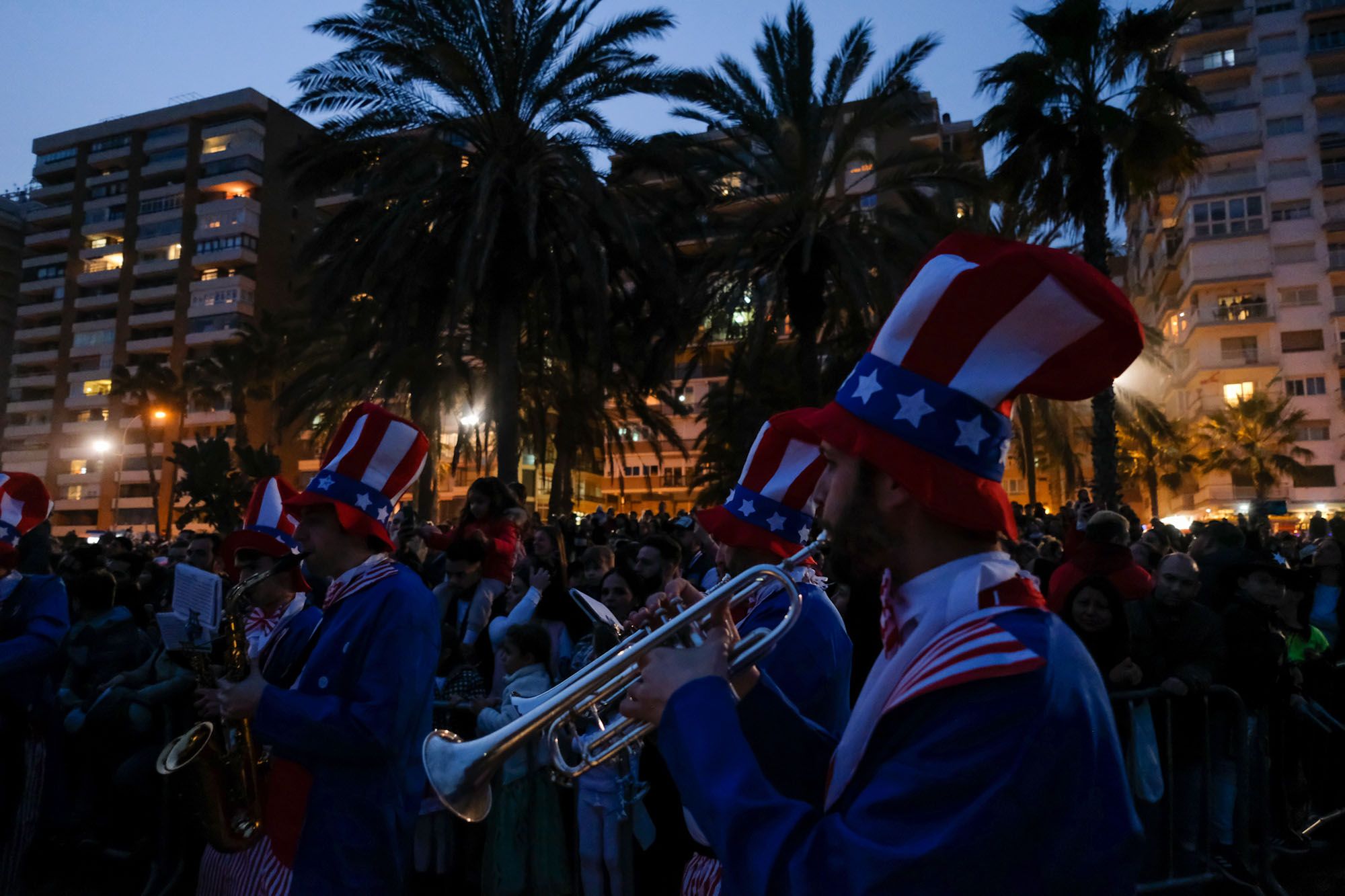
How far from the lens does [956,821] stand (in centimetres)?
130

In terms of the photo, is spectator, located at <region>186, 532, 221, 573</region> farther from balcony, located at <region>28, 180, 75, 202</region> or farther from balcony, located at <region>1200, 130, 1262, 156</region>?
balcony, located at <region>28, 180, 75, 202</region>

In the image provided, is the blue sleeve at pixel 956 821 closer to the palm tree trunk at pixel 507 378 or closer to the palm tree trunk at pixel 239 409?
the palm tree trunk at pixel 507 378

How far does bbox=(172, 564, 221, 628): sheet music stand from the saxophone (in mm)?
203

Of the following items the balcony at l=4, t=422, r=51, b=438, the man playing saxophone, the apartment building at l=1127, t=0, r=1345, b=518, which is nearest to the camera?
the man playing saxophone

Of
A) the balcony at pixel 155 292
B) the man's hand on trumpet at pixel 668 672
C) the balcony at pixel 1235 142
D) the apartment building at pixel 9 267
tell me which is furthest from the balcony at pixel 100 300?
the man's hand on trumpet at pixel 668 672

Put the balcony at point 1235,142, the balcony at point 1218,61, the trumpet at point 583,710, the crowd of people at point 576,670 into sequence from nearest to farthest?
the trumpet at point 583,710, the crowd of people at point 576,670, the balcony at point 1235,142, the balcony at point 1218,61

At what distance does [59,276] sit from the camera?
7338 centimetres

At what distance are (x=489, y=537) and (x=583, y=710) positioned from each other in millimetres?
6078

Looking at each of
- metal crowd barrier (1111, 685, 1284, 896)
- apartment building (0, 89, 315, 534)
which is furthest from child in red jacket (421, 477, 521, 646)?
apartment building (0, 89, 315, 534)

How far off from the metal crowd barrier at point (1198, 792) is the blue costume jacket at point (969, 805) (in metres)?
4.06

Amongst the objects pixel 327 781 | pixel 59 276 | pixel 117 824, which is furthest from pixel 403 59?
pixel 59 276

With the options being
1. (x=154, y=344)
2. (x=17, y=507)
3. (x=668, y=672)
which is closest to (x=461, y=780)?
(x=668, y=672)

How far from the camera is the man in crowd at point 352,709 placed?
2842 millimetres

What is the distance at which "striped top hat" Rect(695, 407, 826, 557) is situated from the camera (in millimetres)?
3449
